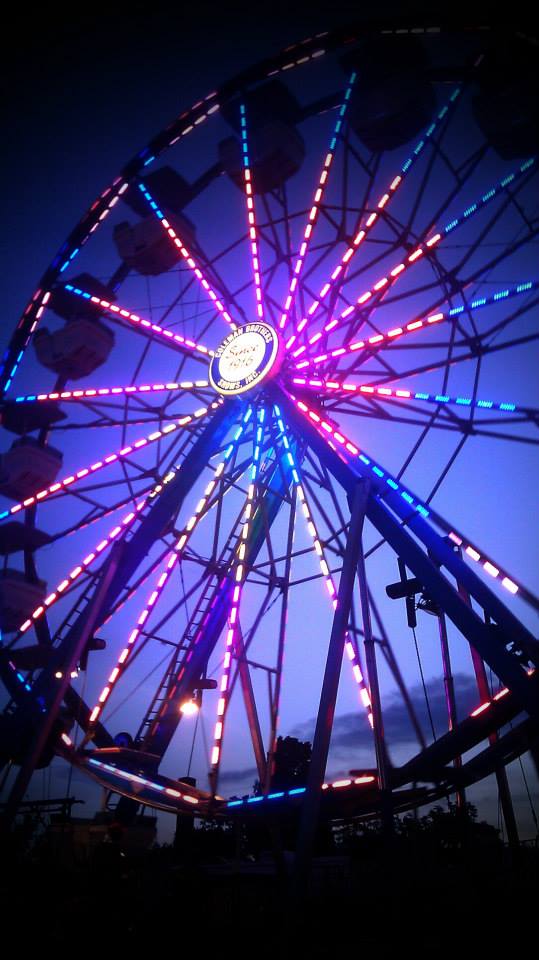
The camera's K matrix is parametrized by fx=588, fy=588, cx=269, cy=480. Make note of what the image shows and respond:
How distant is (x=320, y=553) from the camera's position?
9.21m

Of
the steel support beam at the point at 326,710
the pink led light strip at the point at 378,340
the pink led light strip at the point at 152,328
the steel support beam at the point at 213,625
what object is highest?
the pink led light strip at the point at 152,328

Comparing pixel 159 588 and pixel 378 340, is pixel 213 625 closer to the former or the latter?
pixel 159 588

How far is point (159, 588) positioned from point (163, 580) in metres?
0.16

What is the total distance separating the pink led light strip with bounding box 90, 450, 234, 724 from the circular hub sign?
5.12ft

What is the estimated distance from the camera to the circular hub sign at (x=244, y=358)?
33.4ft

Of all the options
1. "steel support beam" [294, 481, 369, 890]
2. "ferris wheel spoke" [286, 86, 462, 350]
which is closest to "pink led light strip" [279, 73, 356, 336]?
"ferris wheel spoke" [286, 86, 462, 350]

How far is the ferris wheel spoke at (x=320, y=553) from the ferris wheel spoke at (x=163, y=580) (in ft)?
3.97

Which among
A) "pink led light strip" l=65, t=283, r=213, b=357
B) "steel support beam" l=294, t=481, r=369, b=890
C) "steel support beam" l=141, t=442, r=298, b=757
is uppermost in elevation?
"pink led light strip" l=65, t=283, r=213, b=357

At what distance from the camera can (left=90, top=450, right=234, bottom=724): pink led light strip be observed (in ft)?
28.7

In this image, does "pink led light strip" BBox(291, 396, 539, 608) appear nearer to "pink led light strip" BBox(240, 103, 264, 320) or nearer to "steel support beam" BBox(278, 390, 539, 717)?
"steel support beam" BBox(278, 390, 539, 717)

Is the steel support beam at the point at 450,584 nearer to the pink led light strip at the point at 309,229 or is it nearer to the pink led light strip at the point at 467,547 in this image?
the pink led light strip at the point at 467,547

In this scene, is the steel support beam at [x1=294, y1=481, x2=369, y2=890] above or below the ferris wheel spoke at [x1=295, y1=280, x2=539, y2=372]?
below

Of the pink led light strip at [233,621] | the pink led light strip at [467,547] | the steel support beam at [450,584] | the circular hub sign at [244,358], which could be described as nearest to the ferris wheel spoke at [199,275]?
the circular hub sign at [244,358]

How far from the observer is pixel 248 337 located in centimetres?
1099
